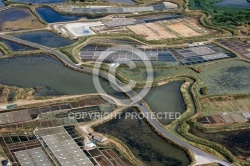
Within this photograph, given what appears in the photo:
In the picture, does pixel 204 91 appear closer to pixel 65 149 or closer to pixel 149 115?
pixel 149 115

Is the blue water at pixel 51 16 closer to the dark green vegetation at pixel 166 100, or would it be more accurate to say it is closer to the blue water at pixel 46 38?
the blue water at pixel 46 38

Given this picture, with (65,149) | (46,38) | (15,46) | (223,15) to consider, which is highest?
(223,15)

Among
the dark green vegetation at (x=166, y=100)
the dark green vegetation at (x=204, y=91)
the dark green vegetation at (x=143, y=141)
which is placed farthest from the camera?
the dark green vegetation at (x=204, y=91)

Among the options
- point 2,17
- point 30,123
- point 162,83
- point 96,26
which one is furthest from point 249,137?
point 2,17

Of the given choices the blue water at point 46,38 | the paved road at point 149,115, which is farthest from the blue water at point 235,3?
the paved road at point 149,115

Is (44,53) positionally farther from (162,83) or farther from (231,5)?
(231,5)

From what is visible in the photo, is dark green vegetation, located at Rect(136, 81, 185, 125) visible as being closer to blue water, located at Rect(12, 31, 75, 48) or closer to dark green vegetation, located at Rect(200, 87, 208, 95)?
dark green vegetation, located at Rect(200, 87, 208, 95)

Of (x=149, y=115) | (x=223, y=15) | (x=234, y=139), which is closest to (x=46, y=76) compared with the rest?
(x=149, y=115)
